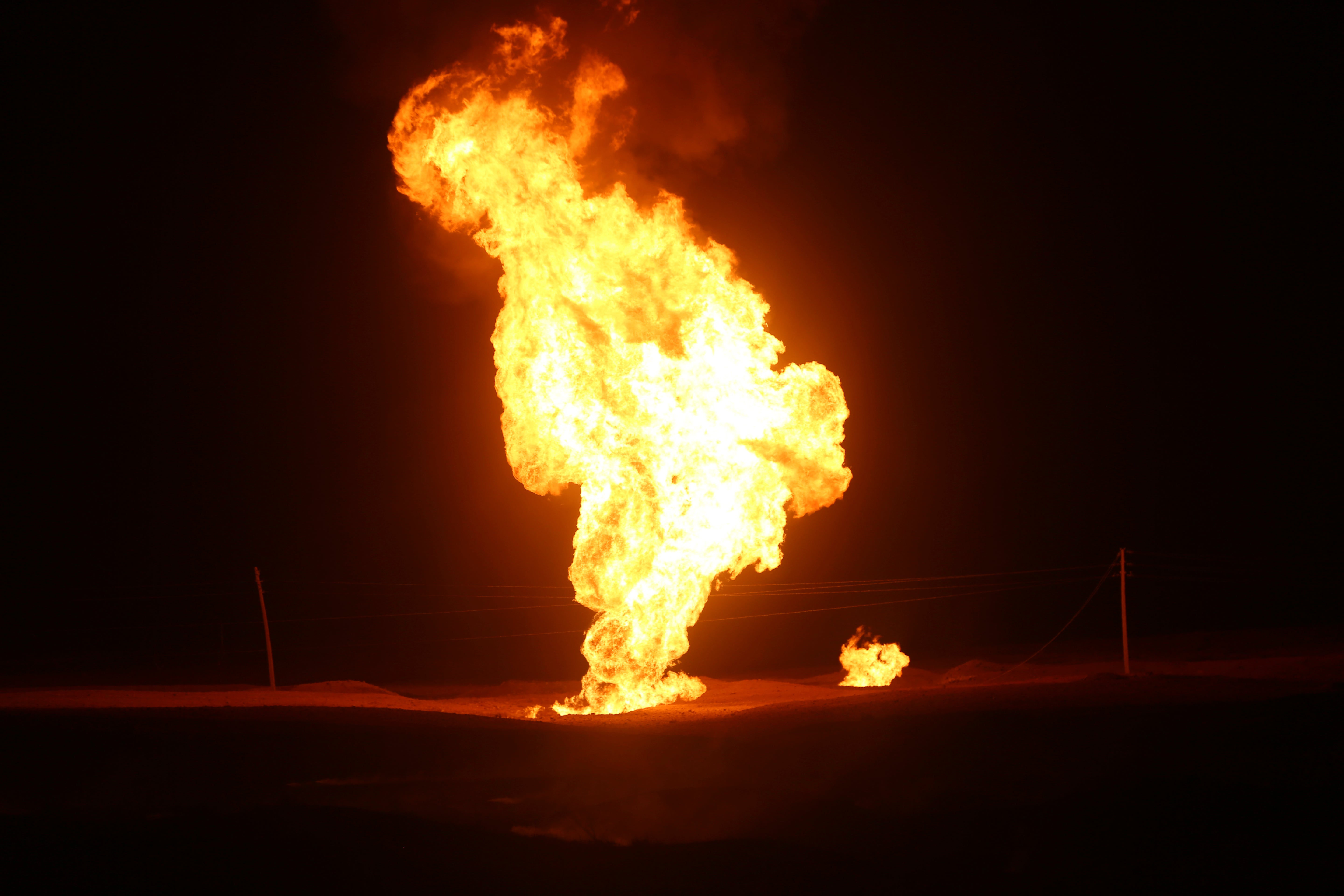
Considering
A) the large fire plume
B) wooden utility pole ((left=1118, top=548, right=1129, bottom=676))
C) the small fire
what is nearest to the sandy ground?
the small fire

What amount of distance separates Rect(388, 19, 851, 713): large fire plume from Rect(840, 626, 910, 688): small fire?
3421 mm

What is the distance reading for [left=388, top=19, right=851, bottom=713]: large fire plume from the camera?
44.4ft

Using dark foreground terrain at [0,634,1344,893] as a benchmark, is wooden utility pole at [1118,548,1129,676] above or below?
above

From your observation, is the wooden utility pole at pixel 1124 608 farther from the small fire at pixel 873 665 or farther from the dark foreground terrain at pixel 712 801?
the dark foreground terrain at pixel 712 801

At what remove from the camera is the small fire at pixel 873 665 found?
1606cm

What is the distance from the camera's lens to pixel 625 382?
13.5 meters

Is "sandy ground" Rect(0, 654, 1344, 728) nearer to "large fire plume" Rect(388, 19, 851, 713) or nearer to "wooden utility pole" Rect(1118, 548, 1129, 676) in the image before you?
"wooden utility pole" Rect(1118, 548, 1129, 676)

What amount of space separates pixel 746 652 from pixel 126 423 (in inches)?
758

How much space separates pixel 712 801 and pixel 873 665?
836 cm

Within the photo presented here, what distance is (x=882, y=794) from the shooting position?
8.28 meters

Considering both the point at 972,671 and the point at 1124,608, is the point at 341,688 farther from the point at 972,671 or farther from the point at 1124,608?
the point at 1124,608

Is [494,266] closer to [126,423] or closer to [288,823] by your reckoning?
[288,823]

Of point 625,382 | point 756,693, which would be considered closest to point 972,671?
point 756,693

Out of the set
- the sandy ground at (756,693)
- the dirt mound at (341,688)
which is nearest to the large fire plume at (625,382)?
the sandy ground at (756,693)
